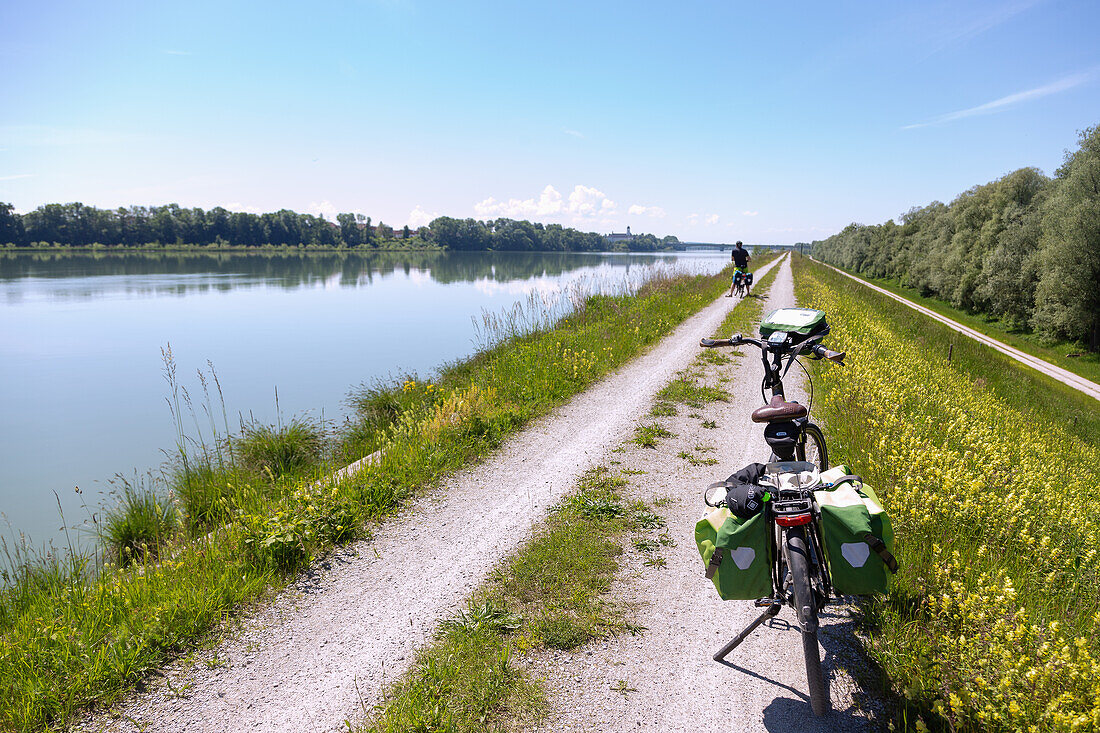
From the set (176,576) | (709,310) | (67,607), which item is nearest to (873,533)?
(176,576)

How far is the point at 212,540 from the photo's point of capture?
16.3 ft

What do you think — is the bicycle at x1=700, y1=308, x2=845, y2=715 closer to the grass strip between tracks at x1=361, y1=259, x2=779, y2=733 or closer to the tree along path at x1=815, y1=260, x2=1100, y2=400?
the grass strip between tracks at x1=361, y1=259, x2=779, y2=733

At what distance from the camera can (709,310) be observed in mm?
20797

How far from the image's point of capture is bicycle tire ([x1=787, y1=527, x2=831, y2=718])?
8.46 ft

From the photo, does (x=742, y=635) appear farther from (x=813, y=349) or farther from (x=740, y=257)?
(x=740, y=257)

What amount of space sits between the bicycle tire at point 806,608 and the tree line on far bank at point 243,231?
108603mm

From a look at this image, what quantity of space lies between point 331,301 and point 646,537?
97.9 ft

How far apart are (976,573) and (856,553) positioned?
196cm

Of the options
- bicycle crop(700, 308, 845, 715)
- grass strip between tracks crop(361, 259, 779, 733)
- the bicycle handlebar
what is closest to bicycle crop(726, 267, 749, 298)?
grass strip between tracks crop(361, 259, 779, 733)

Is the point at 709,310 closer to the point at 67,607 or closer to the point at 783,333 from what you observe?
the point at 783,333

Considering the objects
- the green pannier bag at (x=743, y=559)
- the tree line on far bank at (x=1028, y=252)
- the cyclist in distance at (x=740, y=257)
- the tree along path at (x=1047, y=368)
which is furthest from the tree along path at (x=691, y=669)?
Answer: the tree line on far bank at (x=1028, y=252)

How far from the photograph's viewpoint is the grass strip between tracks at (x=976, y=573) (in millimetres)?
2541

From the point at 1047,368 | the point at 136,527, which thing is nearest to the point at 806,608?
the point at 136,527

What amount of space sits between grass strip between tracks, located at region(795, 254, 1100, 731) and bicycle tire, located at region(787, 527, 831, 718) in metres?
0.47
